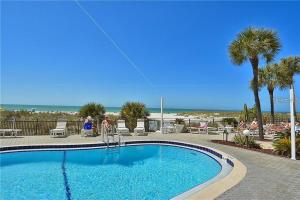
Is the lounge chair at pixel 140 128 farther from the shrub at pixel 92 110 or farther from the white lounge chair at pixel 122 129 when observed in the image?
the shrub at pixel 92 110

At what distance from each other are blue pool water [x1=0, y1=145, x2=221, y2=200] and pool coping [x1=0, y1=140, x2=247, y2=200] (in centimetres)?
36

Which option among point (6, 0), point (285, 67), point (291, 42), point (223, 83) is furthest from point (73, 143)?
point (223, 83)

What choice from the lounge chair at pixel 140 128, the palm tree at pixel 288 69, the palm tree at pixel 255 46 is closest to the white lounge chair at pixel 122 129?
the lounge chair at pixel 140 128

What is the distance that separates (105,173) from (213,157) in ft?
12.7

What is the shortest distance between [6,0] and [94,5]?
4.32m

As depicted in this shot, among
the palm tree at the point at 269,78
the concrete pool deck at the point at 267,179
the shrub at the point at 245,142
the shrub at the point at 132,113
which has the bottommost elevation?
the concrete pool deck at the point at 267,179

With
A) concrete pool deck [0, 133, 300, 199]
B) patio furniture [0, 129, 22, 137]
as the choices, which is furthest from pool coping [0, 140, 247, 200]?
patio furniture [0, 129, 22, 137]

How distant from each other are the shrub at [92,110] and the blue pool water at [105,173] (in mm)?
6901

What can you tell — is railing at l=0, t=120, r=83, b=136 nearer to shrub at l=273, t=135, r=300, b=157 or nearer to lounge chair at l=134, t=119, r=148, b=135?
lounge chair at l=134, t=119, r=148, b=135

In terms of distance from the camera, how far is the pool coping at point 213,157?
612 cm

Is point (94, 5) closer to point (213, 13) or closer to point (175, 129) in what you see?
point (213, 13)

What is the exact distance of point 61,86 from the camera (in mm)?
45000

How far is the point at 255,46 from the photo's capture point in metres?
15.0

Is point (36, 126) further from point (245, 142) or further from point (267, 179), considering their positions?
point (267, 179)
